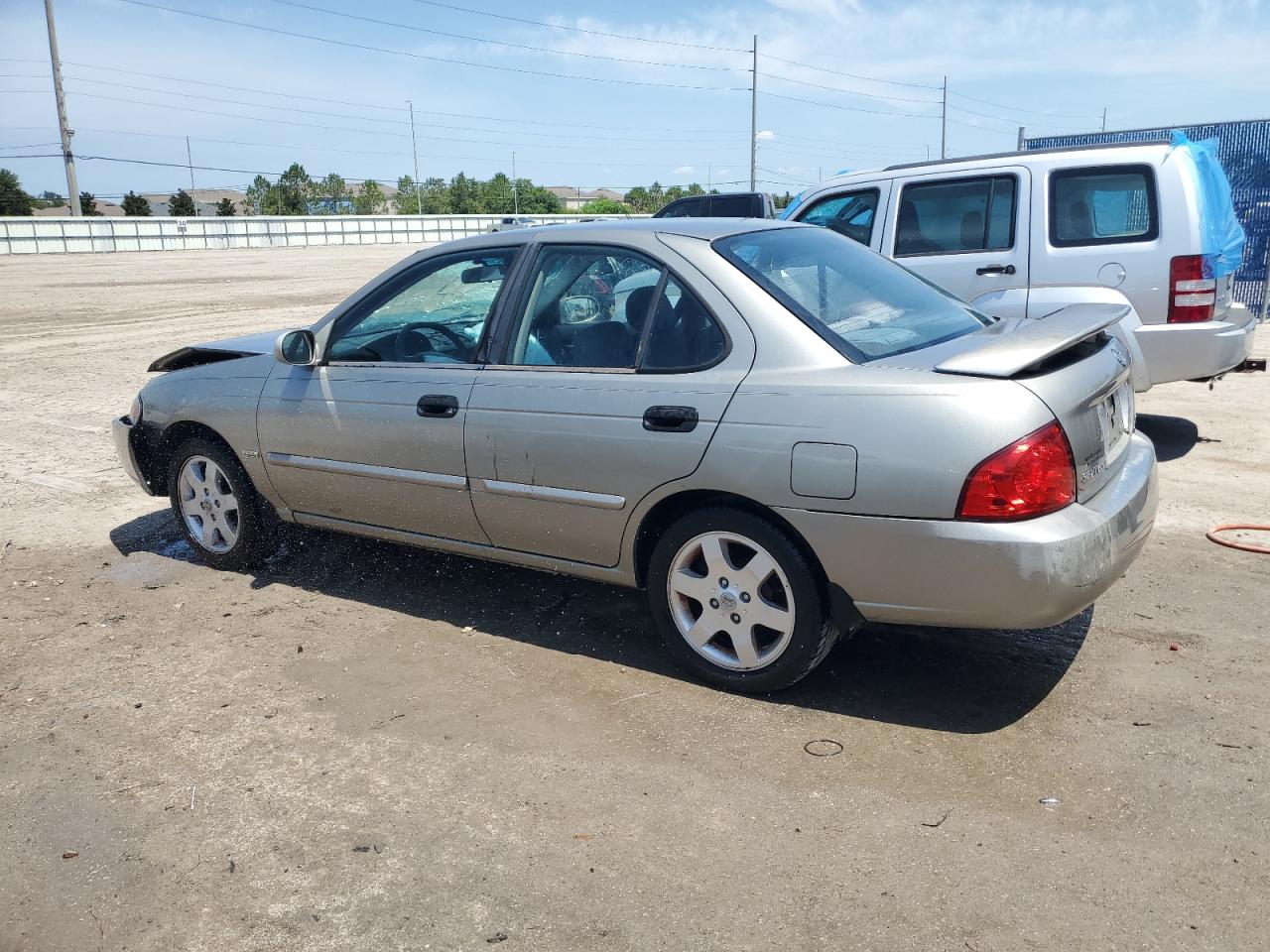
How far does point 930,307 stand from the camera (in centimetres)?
426

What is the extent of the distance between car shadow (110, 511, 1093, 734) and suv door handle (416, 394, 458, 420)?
95 centimetres

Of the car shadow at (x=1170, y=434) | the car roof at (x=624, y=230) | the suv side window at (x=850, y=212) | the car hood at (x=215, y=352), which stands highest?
the suv side window at (x=850, y=212)

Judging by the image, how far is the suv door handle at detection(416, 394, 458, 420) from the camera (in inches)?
171

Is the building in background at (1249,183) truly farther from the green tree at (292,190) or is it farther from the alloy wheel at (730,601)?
the green tree at (292,190)

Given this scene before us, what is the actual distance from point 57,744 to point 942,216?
6.57 metres

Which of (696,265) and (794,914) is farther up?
(696,265)

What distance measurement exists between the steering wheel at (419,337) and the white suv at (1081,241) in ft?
10.4

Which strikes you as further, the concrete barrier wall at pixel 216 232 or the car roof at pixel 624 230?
the concrete barrier wall at pixel 216 232

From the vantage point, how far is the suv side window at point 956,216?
7.46 meters

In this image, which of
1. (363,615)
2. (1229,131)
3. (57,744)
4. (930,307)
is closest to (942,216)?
(930,307)

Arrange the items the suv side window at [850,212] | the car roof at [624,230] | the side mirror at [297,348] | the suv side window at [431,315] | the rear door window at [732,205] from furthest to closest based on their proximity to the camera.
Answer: the rear door window at [732,205]
the suv side window at [850,212]
the side mirror at [297,348]
the suv side window at [431,315]
the car roof at [624,230]

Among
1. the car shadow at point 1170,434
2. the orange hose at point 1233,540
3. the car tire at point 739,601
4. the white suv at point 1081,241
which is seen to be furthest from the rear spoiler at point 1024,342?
the car shadow at point 1170,434

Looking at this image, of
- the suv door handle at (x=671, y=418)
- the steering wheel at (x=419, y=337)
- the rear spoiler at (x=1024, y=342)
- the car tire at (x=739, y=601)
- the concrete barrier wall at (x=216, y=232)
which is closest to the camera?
the rear spoiler at (x=1024, y=342)

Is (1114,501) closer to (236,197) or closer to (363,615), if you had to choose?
(363,615)
